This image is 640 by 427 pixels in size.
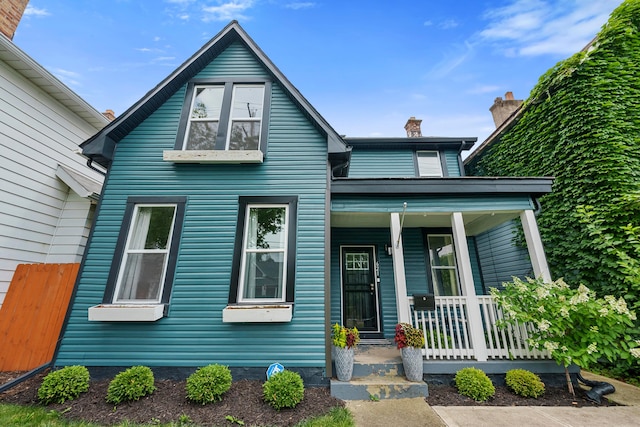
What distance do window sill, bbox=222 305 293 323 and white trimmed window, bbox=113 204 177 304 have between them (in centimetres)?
138

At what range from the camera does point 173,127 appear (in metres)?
5.03

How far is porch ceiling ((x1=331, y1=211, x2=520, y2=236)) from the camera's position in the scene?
208 inches

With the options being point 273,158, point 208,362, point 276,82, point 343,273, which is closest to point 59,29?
point 276,82

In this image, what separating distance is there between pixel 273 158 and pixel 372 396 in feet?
14.1

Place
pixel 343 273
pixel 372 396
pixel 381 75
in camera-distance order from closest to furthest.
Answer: pixel 372 396 → pixel 343 273 → pixel 381 75

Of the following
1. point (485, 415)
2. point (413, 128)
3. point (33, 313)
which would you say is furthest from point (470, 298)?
point (33, 313)

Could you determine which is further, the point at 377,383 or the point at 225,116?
the point at 225,116

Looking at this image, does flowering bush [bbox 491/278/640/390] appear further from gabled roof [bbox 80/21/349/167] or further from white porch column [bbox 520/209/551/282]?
gabled roof [bbox 80/21/349/167]

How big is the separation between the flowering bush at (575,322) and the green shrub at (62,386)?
6.28 metres

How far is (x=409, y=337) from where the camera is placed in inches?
148

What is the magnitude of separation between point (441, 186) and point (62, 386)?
660 cm

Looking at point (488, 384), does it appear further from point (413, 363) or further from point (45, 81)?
point (45, 81)

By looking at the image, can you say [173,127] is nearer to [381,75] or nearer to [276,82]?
[276,82]

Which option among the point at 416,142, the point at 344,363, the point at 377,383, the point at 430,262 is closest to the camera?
the point at 377,383
